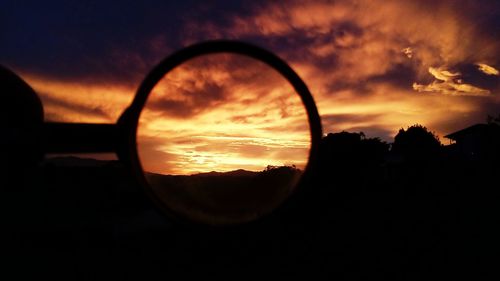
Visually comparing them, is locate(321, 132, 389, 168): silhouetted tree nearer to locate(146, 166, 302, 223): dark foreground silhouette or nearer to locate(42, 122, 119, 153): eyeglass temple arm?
locate(146, 166, 302, 223): dark foreground silhouette

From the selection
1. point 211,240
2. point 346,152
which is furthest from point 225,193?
point 346,152

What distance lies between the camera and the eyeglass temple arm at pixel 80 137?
305 centimetres

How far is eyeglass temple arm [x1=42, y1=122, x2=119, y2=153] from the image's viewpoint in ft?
10.00

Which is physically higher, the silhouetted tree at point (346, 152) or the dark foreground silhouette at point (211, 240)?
the silhouetted tree at point (346, 152)

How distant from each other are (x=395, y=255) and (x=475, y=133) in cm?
6052

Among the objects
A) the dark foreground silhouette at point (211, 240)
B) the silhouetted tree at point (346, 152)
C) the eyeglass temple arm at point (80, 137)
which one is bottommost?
the dark foreground silhouette at point (211, 240)

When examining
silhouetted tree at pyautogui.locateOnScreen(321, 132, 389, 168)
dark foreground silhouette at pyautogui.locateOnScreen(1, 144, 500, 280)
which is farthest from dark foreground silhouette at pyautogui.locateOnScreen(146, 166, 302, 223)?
silhouetted tree at pyautogui.locateOnScreen(321, 132, 389, 168)

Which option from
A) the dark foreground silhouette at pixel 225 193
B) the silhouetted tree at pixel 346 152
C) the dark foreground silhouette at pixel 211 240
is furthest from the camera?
the silhouetted tree at pixel 346 152

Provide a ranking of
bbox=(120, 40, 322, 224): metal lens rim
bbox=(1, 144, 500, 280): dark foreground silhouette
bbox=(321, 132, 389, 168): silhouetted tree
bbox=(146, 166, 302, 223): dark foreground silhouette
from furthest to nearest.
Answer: bbox=(321, 132, 389, 168): silhouetted tree < bbox=(146, 166, 302, 223): dark foreground silhouette < bbox=(1, 144, 500, 280): dark foreground silhouette < bbox=(120, 40, 322, 224): metal lens rim

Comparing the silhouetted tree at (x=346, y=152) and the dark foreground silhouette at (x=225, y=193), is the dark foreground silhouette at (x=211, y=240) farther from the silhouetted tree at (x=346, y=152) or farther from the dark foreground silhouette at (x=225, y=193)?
the silhouetted tree at (x=346, y=152)

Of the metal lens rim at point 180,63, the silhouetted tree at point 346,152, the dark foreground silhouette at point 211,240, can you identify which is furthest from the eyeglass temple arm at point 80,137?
the silhouetted tree at point 346,152

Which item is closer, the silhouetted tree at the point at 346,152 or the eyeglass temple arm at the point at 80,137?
the eyeglass temple arm at the point at 80,137

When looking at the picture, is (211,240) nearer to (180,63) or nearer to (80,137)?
(80,137)

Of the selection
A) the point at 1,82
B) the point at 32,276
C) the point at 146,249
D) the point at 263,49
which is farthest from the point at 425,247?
the point at 1,82
